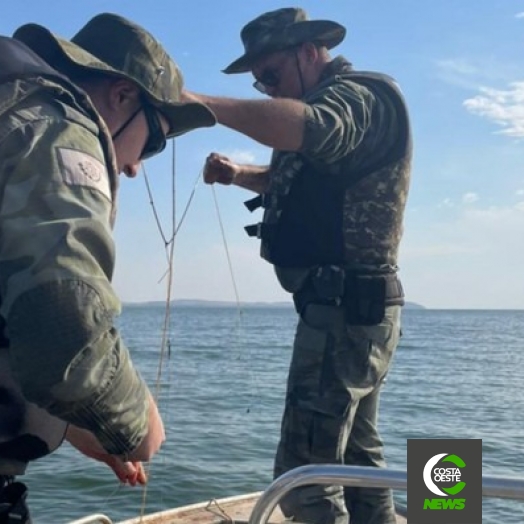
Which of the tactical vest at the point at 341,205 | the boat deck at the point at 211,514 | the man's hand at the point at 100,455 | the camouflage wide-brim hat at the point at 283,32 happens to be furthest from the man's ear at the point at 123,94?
the boat deck at the point at 211,514

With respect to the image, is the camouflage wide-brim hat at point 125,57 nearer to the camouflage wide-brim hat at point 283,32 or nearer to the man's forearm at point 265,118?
the man's forearm at point 265,118

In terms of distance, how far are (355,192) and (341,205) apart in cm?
9

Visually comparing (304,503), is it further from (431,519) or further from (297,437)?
(431,519)

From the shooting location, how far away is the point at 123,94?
230 centimetres

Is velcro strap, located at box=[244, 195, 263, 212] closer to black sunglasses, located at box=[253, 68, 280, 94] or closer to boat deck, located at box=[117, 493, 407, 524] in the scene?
black sunglasses, located at box=[253, 68, 280, 94]

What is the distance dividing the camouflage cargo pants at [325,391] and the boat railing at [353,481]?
1.05m

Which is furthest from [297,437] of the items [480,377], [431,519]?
[480,377]

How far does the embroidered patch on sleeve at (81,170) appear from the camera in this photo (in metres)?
1.79

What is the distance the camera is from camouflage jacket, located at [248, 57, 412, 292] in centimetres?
400

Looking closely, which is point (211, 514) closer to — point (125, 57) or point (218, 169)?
point (218, 169)

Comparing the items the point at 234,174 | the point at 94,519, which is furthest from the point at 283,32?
the point at 94,519

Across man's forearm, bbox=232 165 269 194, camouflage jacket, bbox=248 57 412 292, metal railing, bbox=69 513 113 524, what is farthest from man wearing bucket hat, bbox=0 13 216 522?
man's forearm, bbox=232 165 269 194

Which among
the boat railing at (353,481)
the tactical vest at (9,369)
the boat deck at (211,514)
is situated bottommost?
the boat deck at (211,514)

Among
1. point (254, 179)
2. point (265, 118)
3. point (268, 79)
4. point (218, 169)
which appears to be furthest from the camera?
point (254, 179)
